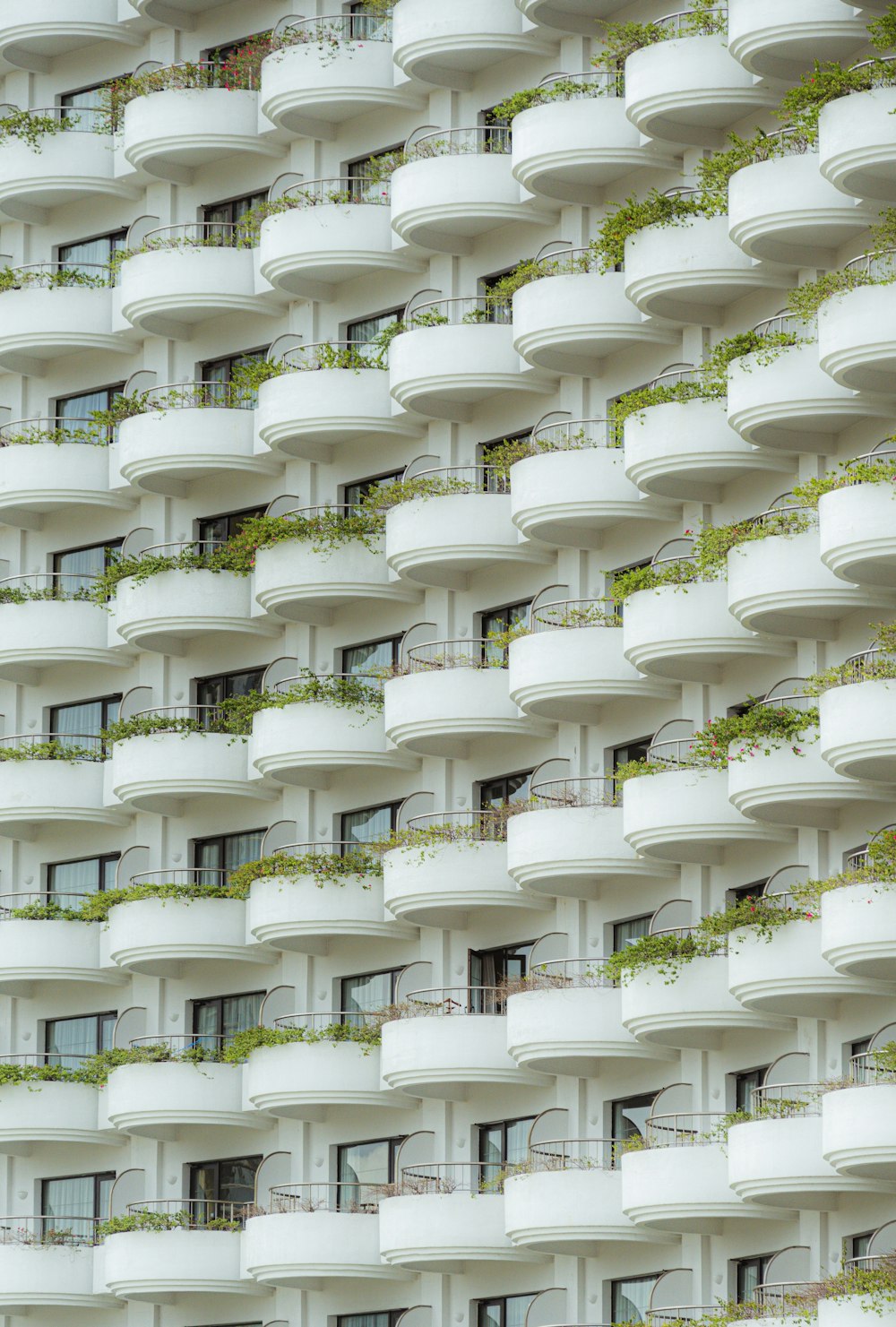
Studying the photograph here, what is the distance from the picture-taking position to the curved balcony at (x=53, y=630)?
65188 mm

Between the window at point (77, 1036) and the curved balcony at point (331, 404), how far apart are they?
444 inches

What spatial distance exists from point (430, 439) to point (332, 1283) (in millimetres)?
15039

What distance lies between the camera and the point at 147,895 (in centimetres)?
6266

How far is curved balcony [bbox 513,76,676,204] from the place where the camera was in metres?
58.7

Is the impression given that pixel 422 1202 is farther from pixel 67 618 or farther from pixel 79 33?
pixel 79 33

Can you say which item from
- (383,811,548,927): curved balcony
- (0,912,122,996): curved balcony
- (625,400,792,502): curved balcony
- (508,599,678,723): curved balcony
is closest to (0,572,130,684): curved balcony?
(0,912,122,996): curved balcony

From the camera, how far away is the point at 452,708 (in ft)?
194

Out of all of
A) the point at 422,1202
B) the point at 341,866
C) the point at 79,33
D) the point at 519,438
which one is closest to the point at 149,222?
the point at 79,33

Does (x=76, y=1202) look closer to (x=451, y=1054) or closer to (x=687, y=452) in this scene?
(x=451, y=1054)

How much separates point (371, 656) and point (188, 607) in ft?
11.4

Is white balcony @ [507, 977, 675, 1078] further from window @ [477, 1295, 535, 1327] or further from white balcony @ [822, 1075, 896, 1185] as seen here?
white balcony @ [822, 1075, 896, 1185]

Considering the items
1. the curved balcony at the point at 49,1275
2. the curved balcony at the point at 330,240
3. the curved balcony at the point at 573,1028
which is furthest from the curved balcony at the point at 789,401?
the curved balcony at the point at 49,1275

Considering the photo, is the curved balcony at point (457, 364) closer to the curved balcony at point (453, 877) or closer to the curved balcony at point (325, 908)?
the curved balcony at point (453, 877)

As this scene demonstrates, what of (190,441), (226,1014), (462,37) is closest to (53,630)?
(190,441)
